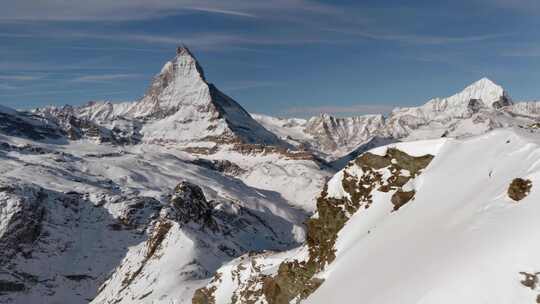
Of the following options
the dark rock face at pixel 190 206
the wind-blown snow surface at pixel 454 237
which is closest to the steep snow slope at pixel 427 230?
the wind-blown snow surface at pixel 454 237

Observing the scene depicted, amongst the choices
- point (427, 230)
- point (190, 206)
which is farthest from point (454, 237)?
point (190, 206)

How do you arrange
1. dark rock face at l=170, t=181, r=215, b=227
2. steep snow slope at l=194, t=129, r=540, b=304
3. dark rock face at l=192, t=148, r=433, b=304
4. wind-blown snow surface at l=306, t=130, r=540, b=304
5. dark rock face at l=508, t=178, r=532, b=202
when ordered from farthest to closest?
dark rock face at l=170, t=181, r=215, b=227 → dark rock face at l=192, t=148, r=433, b=304 → dark rock face at l=508, t=178, r=532, b=202 → steep snow slope at l=194, t=129, r=540, b=304 → wind-blown snow surface at l=306, t=130, r=540, b=304

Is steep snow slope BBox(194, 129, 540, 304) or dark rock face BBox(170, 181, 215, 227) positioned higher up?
steep snow slope BBox(194, 129, 540, 304)

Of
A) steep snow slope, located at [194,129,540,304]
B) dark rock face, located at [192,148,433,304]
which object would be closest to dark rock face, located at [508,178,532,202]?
steep snow slope, located at [194,129,540,304]

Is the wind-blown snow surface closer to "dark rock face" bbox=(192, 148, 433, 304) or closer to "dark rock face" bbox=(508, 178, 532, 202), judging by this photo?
"dark rock face" bbox=(508, 178, 532, 202)

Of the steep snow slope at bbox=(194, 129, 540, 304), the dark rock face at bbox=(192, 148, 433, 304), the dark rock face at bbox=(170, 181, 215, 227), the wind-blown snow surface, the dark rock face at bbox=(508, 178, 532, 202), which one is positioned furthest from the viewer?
the dark rock face at bbox=(170, 181, 215, 227)

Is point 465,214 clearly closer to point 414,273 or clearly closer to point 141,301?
point 414,273

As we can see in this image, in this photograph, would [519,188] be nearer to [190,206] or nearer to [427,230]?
[427,230]
